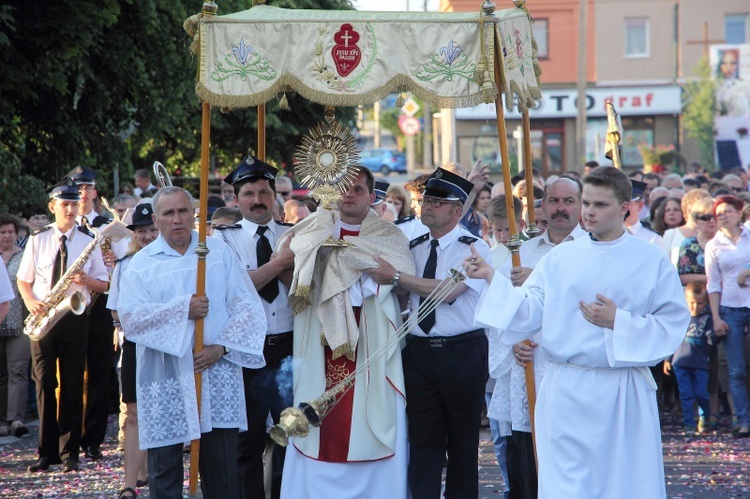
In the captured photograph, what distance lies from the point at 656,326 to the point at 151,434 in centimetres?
287

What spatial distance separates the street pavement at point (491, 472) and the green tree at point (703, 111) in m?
31.0

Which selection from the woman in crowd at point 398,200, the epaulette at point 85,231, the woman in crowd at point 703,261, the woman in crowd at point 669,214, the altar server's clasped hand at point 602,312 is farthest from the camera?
the woman in crowd at point 398,200

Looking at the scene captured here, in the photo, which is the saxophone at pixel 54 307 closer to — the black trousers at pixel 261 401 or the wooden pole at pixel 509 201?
the black trousers at pixel 261 401

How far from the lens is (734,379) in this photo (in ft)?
35.8

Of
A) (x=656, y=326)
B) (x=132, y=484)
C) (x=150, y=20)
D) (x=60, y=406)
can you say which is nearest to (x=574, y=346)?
(x=656, y=326)

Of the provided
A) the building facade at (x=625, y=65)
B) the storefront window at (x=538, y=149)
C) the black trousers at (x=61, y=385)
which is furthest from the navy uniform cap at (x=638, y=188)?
the building facade at (x=625, y=65)

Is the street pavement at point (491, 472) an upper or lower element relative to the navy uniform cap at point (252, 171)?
lower

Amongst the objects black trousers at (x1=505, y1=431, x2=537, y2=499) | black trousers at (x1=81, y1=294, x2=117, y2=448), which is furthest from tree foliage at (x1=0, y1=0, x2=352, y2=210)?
black trousers at (x1=505, y1=431, x2=537, y2=499)

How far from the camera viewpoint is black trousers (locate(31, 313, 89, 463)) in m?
9.55

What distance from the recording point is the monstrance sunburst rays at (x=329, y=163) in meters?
7.06

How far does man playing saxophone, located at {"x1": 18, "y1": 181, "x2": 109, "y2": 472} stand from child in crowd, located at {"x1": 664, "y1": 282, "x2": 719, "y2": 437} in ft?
17.5

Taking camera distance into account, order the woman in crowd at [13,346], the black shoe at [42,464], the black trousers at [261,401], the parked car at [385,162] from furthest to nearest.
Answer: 1. the parked car at [385,162]
2. the woman in crowd at [13,346]
3. the black shoe at [42,464]
4. the black trousers at [261,401]

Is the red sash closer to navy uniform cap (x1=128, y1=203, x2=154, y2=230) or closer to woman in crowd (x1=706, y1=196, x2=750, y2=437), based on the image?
navy uniform cap (x1=128, y1=203, x2=154, y2=230)

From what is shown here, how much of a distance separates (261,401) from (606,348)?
97.8 inches
